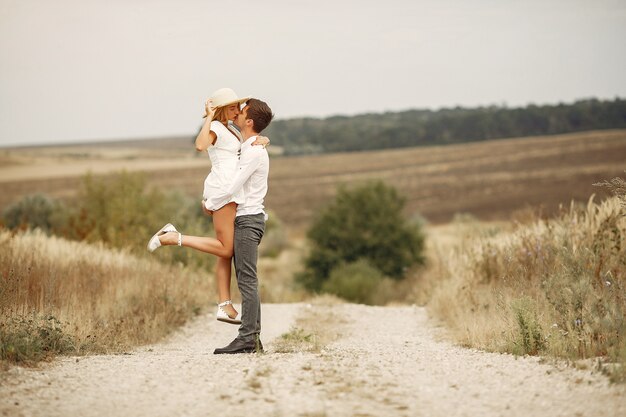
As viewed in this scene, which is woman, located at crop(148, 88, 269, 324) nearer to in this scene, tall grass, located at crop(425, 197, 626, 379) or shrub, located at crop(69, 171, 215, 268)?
tall grass, located at crop(425, 197, 626, 379)

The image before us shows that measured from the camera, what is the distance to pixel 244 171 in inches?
310

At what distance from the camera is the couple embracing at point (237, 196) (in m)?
8.00

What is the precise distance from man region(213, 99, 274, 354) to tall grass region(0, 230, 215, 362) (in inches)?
66.5

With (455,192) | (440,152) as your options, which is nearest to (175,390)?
(455,192)

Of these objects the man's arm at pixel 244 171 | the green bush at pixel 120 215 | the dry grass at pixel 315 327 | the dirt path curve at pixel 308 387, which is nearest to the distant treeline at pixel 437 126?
the green bush at pixel 120 215

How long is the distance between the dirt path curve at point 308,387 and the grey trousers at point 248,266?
0.61 metres

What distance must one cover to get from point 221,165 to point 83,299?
17.7ft

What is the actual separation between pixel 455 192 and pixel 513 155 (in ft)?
64.9

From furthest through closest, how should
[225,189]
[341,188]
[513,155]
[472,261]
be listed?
1. [513,155]
2. [341,188]
3. [472,261]
4. [225,189]

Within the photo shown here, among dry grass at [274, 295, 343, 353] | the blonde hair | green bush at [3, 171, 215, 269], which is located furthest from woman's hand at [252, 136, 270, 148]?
green bush at [3, 171, 215, 269]

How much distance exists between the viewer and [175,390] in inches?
244

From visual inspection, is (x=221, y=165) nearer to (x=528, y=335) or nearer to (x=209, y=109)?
(x=209, y=109)

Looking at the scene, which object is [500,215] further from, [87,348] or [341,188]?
[87,348]

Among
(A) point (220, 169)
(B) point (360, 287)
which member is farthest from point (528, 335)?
(B) point (360, 287)
